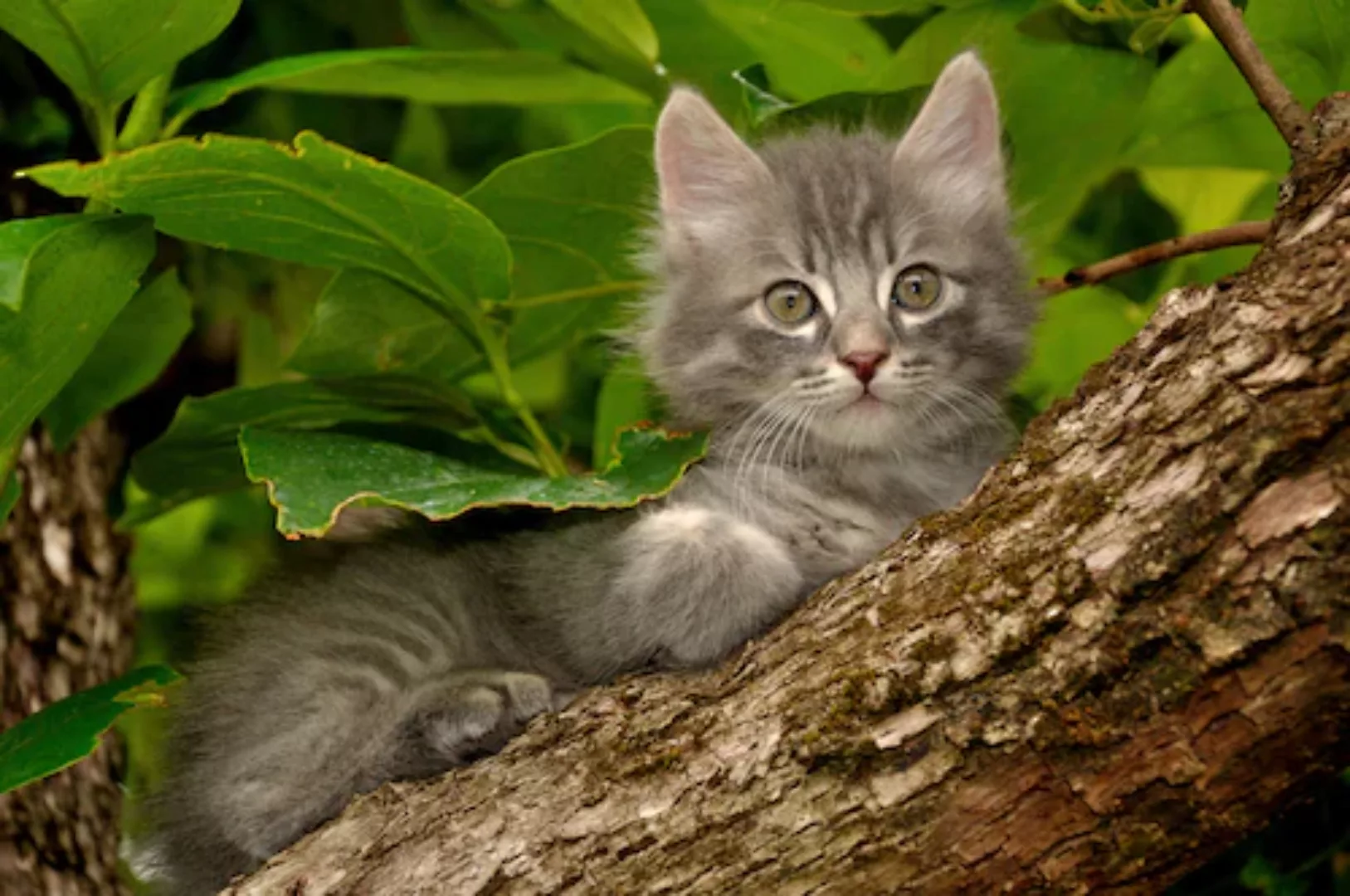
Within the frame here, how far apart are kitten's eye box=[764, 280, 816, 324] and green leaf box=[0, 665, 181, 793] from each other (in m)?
0.87

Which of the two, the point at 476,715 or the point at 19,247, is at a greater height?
the point at 19,247

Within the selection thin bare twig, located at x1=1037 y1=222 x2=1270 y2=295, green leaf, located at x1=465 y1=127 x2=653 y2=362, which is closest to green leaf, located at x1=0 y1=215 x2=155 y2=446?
green leaf, located at x1=465 y1=127 x2=653 y2=362

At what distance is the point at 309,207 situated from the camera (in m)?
1.60

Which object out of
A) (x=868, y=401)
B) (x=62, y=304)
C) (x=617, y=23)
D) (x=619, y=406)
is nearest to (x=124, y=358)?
(x=62, y=304)

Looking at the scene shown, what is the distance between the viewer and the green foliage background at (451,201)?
155cm

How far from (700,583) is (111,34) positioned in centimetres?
90

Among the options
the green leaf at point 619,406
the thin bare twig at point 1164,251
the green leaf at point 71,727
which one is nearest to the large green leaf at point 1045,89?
the thin bare twig at point 1164,251

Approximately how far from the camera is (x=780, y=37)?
1925 millimetres

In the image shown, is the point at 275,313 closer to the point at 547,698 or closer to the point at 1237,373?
the point at 547,698

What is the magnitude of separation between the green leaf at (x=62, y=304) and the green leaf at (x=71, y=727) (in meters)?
0.30

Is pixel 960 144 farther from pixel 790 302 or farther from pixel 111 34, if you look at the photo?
pixel 111 34

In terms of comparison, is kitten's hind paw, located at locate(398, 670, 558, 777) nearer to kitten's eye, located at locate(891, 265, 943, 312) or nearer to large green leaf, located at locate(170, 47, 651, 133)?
kitten's eye, located at locate(891, 265, 943, 312)

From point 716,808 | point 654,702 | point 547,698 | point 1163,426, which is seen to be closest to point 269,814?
point 547,698

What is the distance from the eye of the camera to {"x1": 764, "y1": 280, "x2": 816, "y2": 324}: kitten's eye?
1.86m
